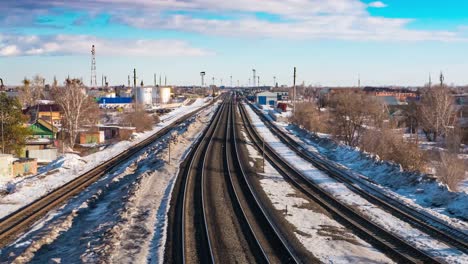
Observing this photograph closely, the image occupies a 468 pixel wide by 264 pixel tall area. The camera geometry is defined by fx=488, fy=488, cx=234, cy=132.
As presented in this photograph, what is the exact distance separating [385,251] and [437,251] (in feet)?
5.12

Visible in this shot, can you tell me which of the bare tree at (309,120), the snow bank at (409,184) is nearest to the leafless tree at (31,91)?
the bare tree at (309,120)

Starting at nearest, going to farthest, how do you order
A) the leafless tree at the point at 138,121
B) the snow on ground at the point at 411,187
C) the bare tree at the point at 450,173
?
the snow on ground at the point at 411,187 < the bare tree at the point at 450,173 < the leafless tree at the point at 138,121

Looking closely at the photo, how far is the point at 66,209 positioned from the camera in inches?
803

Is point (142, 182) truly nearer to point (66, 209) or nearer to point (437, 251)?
point (66, 209)

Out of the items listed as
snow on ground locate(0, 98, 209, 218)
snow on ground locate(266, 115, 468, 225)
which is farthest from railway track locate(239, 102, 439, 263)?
snow on ground locate(0, 98, 209, 218)

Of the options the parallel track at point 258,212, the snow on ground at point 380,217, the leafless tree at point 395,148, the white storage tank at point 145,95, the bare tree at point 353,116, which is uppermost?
the white storage tank at point 145,95

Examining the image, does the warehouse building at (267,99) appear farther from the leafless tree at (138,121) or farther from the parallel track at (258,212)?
the parallel track at (258,212)

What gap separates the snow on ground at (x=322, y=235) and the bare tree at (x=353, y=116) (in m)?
25.2

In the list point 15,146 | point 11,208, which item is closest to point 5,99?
point 15,146

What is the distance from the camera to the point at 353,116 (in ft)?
152

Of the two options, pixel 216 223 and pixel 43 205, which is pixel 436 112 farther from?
pixel 43 205

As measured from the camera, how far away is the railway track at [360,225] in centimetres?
1386

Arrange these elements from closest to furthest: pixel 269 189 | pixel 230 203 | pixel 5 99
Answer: pixel 230 203 < pixel 269 189 < pixel 5 99

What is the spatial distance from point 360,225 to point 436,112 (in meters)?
47.3
